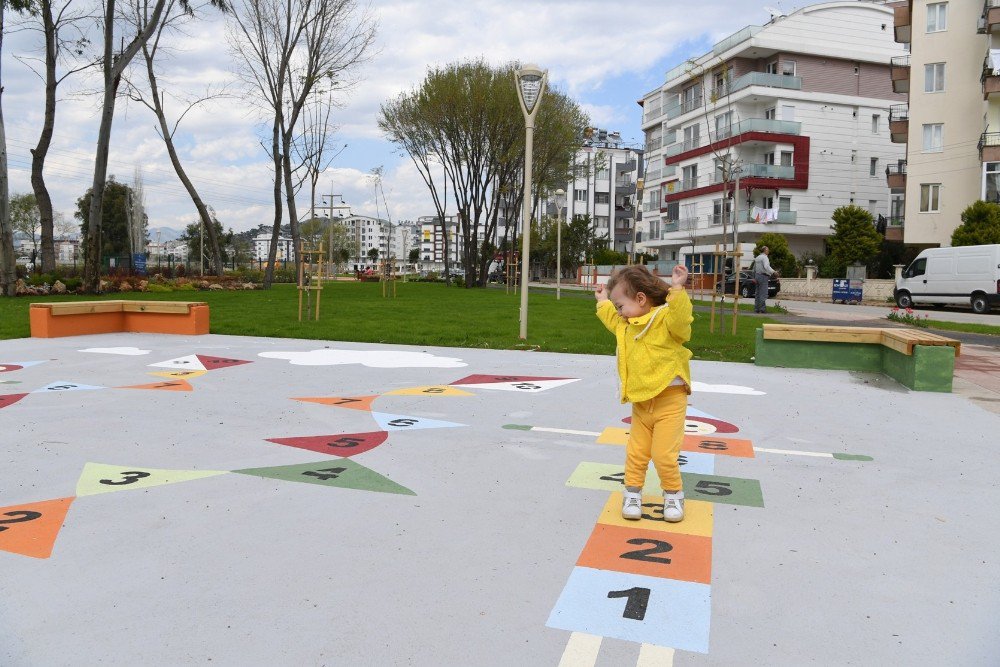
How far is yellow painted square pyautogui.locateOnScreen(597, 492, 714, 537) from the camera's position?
3566mm

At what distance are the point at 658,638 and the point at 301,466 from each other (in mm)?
2698

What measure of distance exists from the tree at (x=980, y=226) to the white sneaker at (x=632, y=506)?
3167 centimetres

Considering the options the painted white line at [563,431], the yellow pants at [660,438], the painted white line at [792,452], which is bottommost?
the painted white line at [792,452]

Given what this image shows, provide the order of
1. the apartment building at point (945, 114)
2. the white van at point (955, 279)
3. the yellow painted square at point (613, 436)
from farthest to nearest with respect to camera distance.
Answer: the apartment building at point (945, 114), the white van at point (955, 279), the yellow painted square at point (613, 436)

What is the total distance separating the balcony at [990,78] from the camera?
32.4 meters

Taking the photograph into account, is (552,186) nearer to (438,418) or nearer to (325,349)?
(325,349)

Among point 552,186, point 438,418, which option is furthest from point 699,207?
point 438,418

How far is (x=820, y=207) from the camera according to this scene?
47.7 m

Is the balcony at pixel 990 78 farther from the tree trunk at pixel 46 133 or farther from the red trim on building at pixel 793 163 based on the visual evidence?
the tree trunk at pixel 46 133

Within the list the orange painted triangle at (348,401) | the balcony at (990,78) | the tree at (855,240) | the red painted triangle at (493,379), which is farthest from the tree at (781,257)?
the orange painted triangle at (348,401)

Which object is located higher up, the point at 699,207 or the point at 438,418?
the point at 699,207

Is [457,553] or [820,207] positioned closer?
[457,553]

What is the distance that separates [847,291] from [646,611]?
103 ft

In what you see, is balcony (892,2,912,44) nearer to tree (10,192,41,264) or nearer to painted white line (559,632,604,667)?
painted white line (559,632,604,667)
